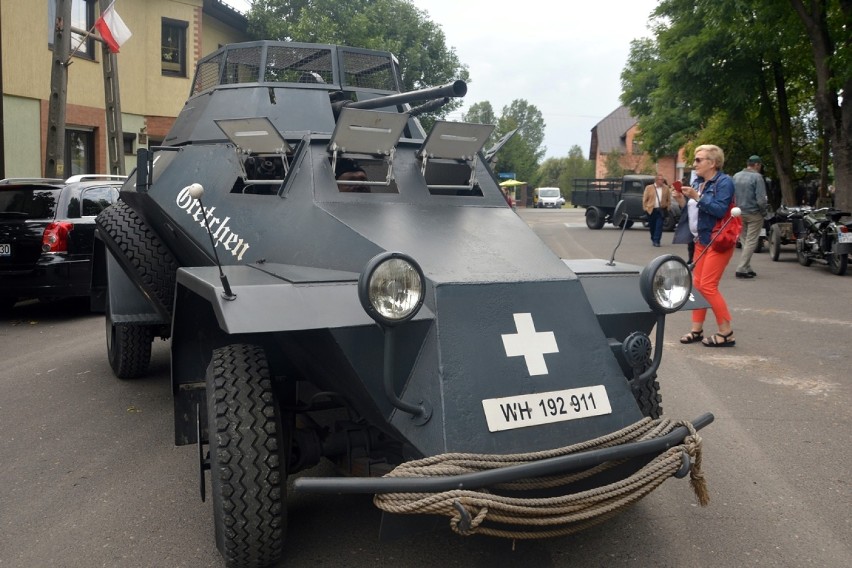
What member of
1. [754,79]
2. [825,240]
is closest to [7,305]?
[825,240]

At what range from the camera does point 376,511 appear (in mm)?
4012

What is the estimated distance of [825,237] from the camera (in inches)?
571

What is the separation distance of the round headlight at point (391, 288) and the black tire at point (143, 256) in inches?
105

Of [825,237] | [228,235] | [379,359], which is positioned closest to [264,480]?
[379,359]

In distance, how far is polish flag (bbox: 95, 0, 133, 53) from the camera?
1602 centimetres

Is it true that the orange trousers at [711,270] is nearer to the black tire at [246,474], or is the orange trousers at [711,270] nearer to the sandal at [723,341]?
the sandal at [723,341]

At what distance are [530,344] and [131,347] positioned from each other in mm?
4165

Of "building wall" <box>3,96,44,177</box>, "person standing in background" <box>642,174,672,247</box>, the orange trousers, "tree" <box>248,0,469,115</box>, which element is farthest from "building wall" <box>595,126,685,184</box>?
the orange trousers

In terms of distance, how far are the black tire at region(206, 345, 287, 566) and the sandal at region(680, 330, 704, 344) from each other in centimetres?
583

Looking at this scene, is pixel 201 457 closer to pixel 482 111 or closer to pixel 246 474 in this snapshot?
pixel 246 474

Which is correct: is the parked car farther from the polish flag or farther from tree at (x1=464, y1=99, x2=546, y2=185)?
tree at (x1=464, y1=99, x2=546, y2=185)

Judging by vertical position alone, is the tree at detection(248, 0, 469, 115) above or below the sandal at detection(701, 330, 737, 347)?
above

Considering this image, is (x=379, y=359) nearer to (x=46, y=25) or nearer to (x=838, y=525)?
(x=838, y=525)

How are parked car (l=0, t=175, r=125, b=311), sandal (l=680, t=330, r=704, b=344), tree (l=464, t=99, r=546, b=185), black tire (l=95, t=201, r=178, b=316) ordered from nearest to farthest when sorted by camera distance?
1. black tire (l=95, t=201, r=178, b=316)
2. sandal (l=680, t=330, r=704, b=344)
3. parked car (l=0, t=175, r=125, b=311)
4. tree (l=464, t=99, r=546, b=185)
